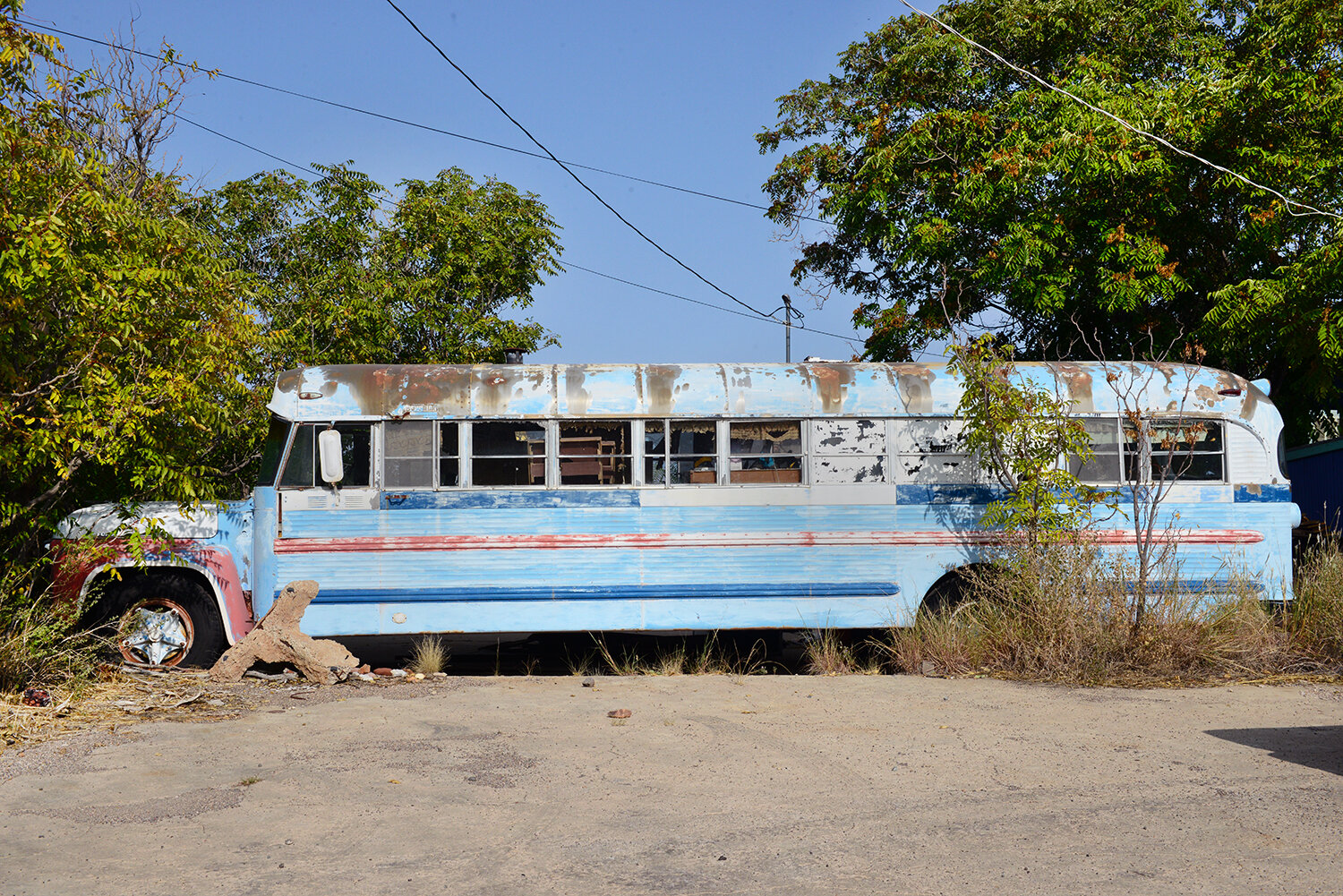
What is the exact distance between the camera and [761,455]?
9.29 metres

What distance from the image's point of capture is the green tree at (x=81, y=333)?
712 centimetres

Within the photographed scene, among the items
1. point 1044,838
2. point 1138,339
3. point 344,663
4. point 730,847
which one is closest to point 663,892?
point 730,847

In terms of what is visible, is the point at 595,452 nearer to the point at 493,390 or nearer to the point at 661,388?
the point at 661,388

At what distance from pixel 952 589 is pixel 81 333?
23.7ft

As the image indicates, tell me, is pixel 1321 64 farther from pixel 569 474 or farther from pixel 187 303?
pixel 187 303

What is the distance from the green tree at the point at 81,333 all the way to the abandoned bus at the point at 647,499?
850 millimetres

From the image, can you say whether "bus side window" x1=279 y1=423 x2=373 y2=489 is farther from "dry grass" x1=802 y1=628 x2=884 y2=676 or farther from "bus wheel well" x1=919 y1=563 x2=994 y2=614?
"bus wheel well" x1=919 y1=563 x2=994 y2=614

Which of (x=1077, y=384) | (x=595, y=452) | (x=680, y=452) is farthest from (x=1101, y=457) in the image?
(x=595, y=452)

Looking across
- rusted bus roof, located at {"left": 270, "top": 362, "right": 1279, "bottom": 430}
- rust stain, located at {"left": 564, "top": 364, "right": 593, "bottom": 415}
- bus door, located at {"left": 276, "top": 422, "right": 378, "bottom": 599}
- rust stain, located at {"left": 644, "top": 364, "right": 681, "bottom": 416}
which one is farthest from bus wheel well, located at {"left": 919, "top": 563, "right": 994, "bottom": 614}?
bus door, located at {"left": 276, "top": 422, "right": 378, "bottom": 599}

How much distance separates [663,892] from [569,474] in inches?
215

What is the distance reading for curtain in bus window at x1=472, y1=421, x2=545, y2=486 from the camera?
29.9ft

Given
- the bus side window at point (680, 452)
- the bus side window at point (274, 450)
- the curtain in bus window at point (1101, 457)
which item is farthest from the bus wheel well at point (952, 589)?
the bus side window at point (274, 450)

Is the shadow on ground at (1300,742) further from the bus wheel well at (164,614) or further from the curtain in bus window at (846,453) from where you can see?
the bus wheel well at (164,614)

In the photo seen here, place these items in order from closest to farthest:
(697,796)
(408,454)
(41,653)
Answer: (697,796) → (41,653) → (408,454)
